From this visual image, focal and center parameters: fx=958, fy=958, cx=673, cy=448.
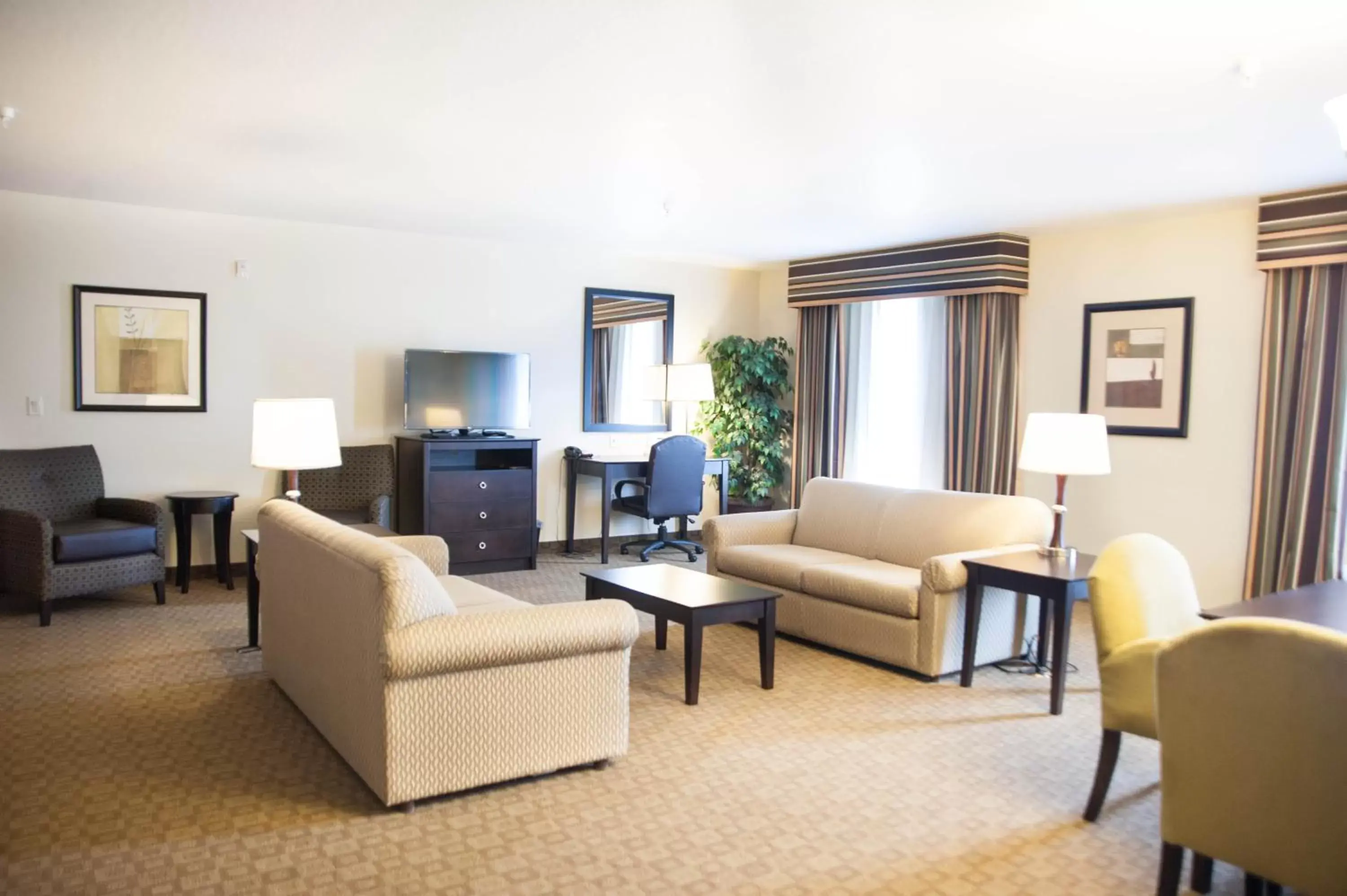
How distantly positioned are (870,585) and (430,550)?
79.4 inches

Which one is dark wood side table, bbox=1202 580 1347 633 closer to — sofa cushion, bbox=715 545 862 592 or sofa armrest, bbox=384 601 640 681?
A: sofa armrest, bbox=384 601 640 681

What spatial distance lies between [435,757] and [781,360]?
565 centimetres

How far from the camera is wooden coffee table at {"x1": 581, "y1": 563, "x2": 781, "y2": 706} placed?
3.86 m

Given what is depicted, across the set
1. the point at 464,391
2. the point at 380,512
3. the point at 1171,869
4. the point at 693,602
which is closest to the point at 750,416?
the point at 464,391

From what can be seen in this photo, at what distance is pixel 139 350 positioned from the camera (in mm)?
5828

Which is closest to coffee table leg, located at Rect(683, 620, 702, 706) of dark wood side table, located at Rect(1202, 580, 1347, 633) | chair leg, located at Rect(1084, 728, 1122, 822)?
chair leg, located at Rect(1084, 728, 1122, 822)

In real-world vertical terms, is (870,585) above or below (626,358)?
below

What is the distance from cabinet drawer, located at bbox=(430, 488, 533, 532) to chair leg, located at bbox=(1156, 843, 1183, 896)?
4.86 meters

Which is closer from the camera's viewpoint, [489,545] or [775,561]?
[775,561]

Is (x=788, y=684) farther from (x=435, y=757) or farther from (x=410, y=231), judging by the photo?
(x=410, y=231)

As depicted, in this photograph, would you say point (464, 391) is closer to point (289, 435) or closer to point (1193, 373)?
point (289, 435)

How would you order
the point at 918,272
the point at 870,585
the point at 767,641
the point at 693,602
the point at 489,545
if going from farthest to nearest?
1. the point at 918,272
2. the point at 489,545
3. the point at 870,585
4. the point at 767,641
5. the point at 693,602

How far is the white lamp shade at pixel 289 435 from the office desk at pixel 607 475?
3127mm

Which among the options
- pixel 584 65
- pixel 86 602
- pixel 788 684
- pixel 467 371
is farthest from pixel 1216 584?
pixel 86 602
